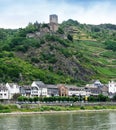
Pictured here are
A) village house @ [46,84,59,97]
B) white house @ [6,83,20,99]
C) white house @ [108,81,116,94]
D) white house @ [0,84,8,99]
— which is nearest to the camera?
white house @ [0,84,8,99]

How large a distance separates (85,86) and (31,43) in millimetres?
39263

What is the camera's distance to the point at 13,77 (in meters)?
142

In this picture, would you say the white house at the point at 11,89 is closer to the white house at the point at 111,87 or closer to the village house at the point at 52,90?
the village house at the point at 52,90

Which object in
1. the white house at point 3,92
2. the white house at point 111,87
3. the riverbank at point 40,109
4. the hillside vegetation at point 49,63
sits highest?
the hillside vegetation at point 49,63

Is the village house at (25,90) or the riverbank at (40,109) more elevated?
the village house at (25,90)

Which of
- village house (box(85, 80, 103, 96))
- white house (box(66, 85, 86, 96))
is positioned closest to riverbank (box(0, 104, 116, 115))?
white house (box(66, 85, 86, 96))

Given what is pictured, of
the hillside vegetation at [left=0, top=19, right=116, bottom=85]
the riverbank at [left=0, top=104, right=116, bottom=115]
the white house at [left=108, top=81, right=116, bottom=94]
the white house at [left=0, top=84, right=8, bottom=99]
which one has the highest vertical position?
the hillside vegetation at [left=0, top=19, right=116, bottom=85]

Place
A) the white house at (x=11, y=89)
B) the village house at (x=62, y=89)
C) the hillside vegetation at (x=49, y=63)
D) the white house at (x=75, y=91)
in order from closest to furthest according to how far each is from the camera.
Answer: the white house at (x=11, y=89)
the village house at (x=62, y=89)
the white house at (x=75, y=91)
the hillside vegetation at (x=49, y=63)

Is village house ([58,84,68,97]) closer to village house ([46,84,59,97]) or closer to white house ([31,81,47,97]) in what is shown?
village house ([46,84,59,97])

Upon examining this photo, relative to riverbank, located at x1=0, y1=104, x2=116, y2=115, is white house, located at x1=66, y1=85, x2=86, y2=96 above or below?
above

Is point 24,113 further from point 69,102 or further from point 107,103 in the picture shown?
point 107,103

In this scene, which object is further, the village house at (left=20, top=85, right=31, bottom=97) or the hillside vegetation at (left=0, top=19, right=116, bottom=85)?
the hillside vegetation at (left=0, top=19, right=116, bottom=85)

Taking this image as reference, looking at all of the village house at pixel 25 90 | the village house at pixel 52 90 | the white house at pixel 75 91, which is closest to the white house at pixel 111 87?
the white house at pixel 75 91

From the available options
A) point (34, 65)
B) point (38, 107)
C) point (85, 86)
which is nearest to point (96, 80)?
point (85, 86)
